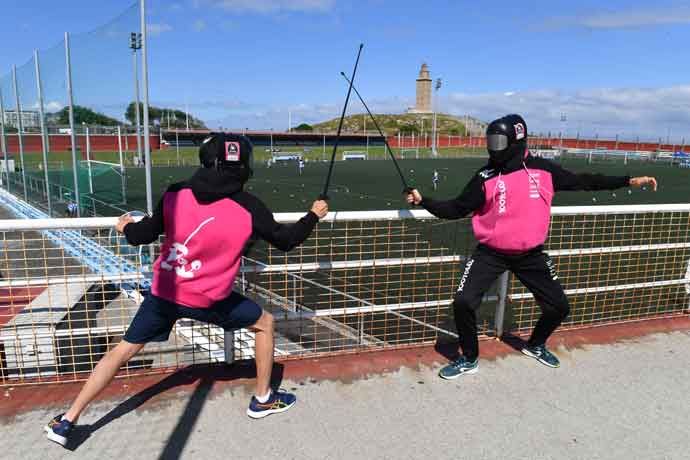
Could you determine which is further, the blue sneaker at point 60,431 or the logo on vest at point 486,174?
the logo on vest at point 486,174

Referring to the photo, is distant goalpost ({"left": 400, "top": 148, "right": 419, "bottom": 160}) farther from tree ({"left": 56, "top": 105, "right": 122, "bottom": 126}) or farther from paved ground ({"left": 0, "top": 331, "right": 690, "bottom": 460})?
paved ground ({"left": 0, "top": 331, "right": 690, "bottom": 460})

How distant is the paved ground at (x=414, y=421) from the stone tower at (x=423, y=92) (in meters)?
151

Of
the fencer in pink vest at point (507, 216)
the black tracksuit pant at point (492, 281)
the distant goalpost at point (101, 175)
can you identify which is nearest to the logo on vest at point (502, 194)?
the fencer in pink vest at point (507, 216)

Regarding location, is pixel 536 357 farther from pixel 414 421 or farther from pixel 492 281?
pixel 414 421

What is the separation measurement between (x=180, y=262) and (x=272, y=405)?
38.9 inches

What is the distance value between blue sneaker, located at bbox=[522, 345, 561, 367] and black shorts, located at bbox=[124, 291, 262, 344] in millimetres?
2102

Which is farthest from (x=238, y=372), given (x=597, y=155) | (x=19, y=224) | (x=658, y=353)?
(x=597, y=155)

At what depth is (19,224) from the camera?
2.95 metres

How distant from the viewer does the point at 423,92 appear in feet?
495

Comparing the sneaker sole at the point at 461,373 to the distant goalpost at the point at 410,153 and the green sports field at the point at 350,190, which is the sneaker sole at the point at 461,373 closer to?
the green sports field at the point at 350,190

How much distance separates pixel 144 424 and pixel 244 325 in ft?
2.52

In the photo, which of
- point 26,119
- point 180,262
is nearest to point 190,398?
point 180,262

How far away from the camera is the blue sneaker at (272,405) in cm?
287

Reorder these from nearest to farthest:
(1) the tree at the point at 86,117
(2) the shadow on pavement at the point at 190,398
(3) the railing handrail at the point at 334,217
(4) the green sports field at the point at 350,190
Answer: (2) the shadow on pavement at the point at 190,398 → (3) the railing handrail at the point at 334,217 → (1) the tree at the point at 86,117 → (4) the green sports field at the point at 350,190
